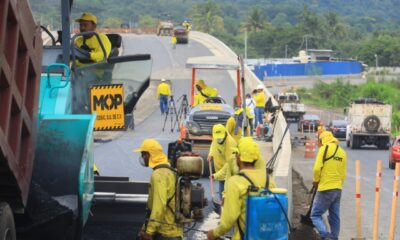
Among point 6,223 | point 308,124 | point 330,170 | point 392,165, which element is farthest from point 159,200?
point 308,124

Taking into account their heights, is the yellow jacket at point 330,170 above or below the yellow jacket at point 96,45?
below

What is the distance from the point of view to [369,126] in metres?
53.2

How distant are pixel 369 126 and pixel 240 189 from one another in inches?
1780

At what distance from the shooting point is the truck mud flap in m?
11.6

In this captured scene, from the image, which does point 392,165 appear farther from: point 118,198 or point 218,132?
point 118,198

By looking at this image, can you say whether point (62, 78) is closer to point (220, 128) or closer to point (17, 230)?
point (17, 230)

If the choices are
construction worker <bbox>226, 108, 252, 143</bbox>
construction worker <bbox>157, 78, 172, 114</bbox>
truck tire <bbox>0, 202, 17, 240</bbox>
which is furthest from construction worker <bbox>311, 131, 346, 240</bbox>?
construction worker <bbox>157, 78, 172, 114</bbox>

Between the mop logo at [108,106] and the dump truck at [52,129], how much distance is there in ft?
0.07

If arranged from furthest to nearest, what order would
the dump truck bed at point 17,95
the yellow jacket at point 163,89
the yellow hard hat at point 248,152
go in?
the yellow jacket at point 163,89
the yellow hard hat at point 248,152
the dump truck bed at point 17,95

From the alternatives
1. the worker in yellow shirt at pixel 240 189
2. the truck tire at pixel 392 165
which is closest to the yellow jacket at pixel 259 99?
the truck tire at pixel 392 165

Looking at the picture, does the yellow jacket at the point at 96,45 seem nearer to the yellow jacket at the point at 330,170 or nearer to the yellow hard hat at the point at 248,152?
the yellow jacket at the point at 330,170

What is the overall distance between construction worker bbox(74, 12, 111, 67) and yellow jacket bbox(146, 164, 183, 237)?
3463mm

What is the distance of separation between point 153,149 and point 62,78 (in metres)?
1.87

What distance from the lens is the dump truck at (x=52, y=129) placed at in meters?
8.10
